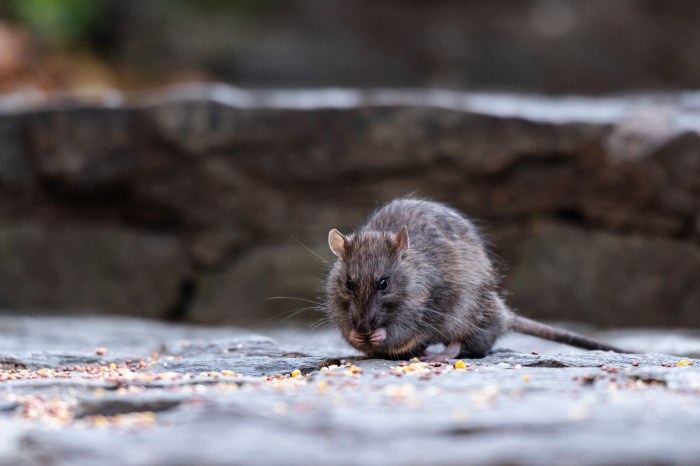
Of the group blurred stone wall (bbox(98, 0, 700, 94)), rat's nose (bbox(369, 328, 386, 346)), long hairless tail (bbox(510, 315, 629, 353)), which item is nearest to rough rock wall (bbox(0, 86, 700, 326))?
long hairless tail (bbox(510, 315, 629, 353))

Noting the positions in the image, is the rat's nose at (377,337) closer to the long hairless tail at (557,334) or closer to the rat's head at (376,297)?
the rat's head at (376,297)

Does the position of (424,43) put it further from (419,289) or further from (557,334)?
(419,289)

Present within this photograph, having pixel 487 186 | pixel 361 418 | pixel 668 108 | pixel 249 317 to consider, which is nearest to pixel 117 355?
pixel 361 418

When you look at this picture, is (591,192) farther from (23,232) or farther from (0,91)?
(0,91)

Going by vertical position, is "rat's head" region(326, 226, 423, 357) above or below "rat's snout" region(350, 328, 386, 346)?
above

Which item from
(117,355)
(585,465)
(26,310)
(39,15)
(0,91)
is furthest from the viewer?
(39,15)

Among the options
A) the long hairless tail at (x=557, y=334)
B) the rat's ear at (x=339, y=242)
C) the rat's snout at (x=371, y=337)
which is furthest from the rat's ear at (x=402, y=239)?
the long hairless tail at (x=557, y=334)

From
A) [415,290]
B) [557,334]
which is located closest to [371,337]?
[415,290]

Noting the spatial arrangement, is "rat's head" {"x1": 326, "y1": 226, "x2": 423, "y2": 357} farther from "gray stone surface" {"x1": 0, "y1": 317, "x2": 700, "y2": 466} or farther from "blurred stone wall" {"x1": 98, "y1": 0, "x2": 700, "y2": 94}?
"blurred stone wall" {"x1": 98, "y1": 0, "x2": 700, "y2": 94}
